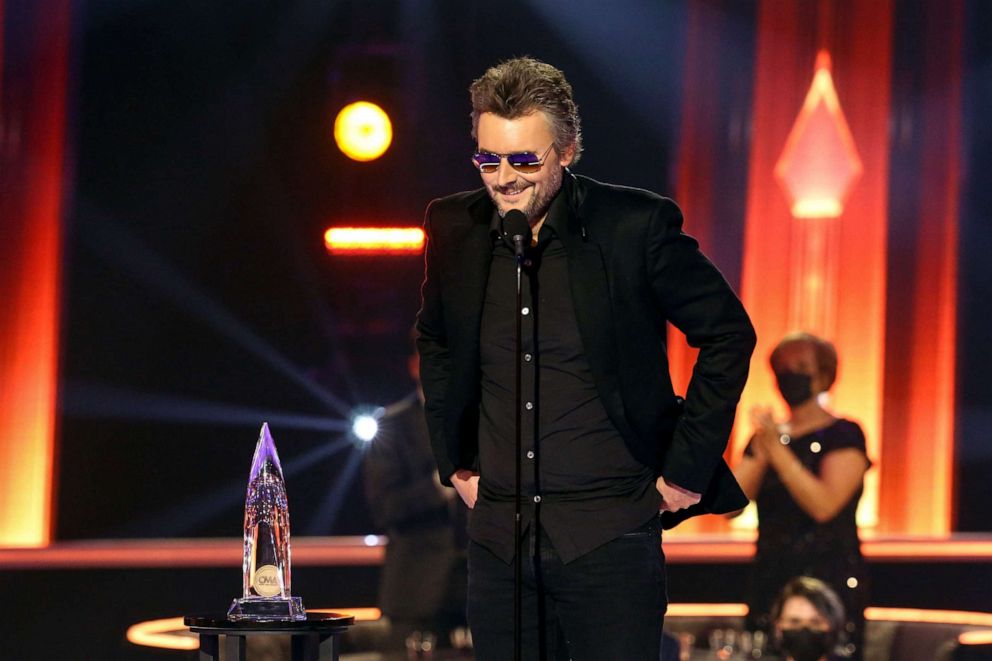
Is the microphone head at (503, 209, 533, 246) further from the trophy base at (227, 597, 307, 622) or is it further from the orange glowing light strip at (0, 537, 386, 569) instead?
the orange glowing light strip at (0, 537, 386, 569)

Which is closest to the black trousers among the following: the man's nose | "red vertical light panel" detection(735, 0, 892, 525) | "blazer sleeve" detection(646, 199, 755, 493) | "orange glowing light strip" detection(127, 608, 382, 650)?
"blazer sleeve" detection(646, 199, 755, 493)

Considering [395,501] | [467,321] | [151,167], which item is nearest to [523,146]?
[467,321]

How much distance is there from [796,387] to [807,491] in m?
0.36

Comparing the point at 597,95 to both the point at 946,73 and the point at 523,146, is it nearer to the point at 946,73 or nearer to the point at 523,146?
the point at 946,73

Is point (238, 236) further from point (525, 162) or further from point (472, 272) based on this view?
point (525, 162)

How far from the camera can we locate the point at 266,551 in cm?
264

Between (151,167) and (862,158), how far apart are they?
11.2ft

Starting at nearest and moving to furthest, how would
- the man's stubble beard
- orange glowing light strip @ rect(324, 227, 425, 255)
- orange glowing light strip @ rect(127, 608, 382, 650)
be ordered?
the man's stubble beard
orange glowing light strip @ rect(127, 608, 382, 650)
orange glowing light strip @ rect(324, 227, 425, 255)

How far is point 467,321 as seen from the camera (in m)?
2.28

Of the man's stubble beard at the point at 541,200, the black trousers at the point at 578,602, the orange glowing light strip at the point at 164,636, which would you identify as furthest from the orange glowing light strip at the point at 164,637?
the man's stubble beard at the point at 541,200

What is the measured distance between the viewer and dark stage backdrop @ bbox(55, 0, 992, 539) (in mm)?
6812

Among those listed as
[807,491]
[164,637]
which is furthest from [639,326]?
[807,491]

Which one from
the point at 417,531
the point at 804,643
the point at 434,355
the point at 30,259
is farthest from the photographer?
the point at 30,259

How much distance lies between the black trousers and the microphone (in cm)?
40
